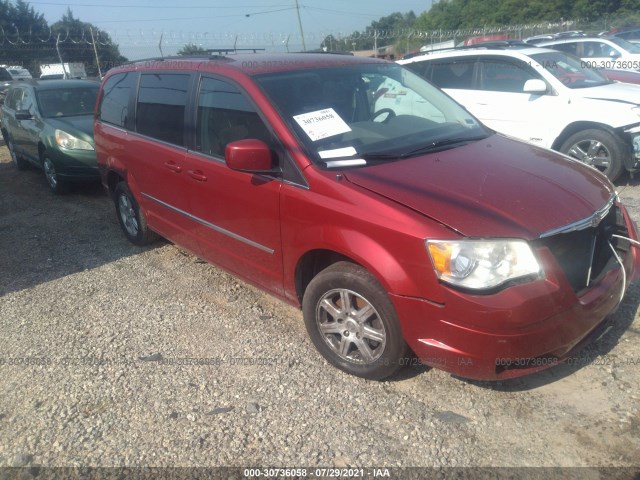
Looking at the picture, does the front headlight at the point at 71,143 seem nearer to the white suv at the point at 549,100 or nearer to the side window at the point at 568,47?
the white suv at the point at 549,100

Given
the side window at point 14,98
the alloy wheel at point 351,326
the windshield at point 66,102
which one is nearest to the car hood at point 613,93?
the alloy wheel at point 351,326

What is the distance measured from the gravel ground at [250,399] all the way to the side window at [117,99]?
6.06 feet

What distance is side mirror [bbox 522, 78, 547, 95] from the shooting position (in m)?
6.54

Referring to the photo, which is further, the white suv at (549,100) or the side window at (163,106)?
the white suv at (549,100)

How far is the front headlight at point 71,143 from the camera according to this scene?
285 inches

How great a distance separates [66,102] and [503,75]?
6617 millimetres

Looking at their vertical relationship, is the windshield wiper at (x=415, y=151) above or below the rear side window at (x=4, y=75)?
above

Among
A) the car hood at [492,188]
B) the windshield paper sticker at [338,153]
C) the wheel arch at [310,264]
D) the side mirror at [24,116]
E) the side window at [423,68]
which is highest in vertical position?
the side window at [423,68]

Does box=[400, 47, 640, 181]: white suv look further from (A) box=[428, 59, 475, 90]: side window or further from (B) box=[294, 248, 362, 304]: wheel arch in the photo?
(B) box=[294, 248, 362, 304]: wheel arch

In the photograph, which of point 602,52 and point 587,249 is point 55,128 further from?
point 602,52

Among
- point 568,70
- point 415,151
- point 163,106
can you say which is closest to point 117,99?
point 163,106

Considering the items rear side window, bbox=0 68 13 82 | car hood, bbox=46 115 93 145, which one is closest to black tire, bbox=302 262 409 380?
car hood, bbox=46 115 93 145

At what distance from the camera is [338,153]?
3168 millimetres

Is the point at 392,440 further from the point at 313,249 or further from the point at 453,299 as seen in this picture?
the point at 313,249
